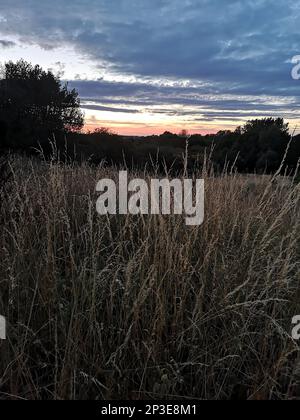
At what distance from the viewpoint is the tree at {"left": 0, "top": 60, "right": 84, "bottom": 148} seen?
686 inches

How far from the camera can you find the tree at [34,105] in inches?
686

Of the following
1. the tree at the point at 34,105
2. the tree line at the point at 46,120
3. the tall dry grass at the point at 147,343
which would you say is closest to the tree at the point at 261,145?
the tree line at the point at 46,120

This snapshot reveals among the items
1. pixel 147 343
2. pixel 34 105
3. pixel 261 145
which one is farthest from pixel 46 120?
pixel 147 343

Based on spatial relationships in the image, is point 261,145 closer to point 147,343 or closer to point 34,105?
point 147,343

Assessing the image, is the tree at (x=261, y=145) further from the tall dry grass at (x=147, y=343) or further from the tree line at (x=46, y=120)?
the tall dry grass at (x=147, y=343)

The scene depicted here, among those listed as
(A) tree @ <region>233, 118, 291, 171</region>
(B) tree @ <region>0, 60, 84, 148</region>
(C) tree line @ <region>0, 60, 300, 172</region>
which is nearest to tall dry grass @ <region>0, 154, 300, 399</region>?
(A) tree @ <region>233, 118, 291, 171</region>

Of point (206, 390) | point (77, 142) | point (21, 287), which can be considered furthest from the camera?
point (77, 142)

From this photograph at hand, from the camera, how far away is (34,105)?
1947cm

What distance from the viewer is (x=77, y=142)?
1939 centimetres

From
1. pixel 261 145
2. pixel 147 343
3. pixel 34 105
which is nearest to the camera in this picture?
Result: pixel 147 343
